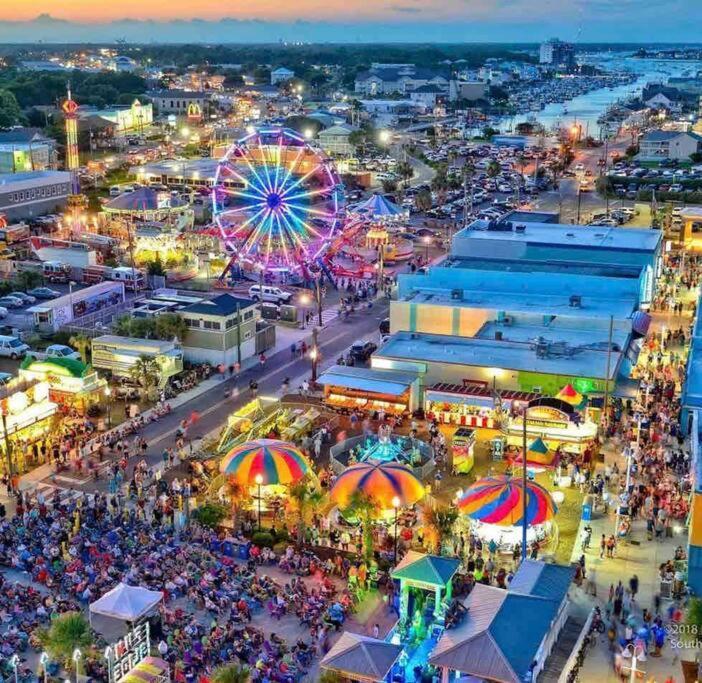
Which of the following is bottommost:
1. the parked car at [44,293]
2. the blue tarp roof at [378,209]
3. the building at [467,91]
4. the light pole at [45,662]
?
the parked car at [44,293]

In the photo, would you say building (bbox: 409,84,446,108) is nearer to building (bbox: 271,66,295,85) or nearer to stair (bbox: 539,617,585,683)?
building (bbox: 271,66,295,85)

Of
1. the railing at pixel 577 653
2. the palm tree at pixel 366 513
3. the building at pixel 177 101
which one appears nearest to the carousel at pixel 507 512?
the palm tree at pixel 366 513

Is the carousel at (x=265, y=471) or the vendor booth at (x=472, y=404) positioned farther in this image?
the vendor booth at (x=472, y=404)

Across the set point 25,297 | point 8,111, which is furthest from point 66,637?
point 8,111

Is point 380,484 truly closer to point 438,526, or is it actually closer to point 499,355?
point 438,526

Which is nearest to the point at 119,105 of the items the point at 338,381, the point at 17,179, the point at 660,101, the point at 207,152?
the point at 207,152

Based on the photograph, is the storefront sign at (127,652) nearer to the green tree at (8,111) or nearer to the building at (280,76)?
the green tree at (8,111)
